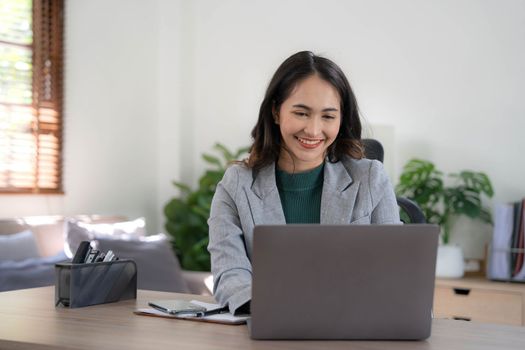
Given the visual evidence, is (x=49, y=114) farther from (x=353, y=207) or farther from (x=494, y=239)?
(x=353, y=207)

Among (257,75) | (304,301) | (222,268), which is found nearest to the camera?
(304,301)

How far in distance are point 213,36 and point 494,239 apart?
222cm

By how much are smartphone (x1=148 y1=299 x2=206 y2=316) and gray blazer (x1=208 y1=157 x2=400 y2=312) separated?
0.30 feet

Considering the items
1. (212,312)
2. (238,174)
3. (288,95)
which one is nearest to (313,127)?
(288,95)

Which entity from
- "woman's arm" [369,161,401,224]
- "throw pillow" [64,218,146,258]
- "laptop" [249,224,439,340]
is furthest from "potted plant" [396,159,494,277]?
"laptop" [249,224,439,340]

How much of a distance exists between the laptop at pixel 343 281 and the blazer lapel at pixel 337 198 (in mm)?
530

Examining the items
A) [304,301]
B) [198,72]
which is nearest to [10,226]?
[198,72]

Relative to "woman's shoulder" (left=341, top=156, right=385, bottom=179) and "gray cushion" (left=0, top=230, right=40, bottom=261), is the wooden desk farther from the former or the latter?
"gray cushion" (left=0, top=230, right=40, bottom=261)

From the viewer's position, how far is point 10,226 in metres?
4.04

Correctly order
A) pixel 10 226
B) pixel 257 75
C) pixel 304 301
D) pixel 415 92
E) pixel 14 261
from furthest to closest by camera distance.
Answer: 1. pixel 257 75
2. pixel 415 92
3. pixel 10 226
4. pixel 14 261
5. pixel 304 301

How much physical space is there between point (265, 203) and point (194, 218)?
2.79 m

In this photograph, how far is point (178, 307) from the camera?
1901 mm

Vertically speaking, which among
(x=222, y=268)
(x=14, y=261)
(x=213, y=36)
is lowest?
(x=14, y=261)

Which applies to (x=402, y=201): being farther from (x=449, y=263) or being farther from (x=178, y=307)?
(x=449, y=263)
